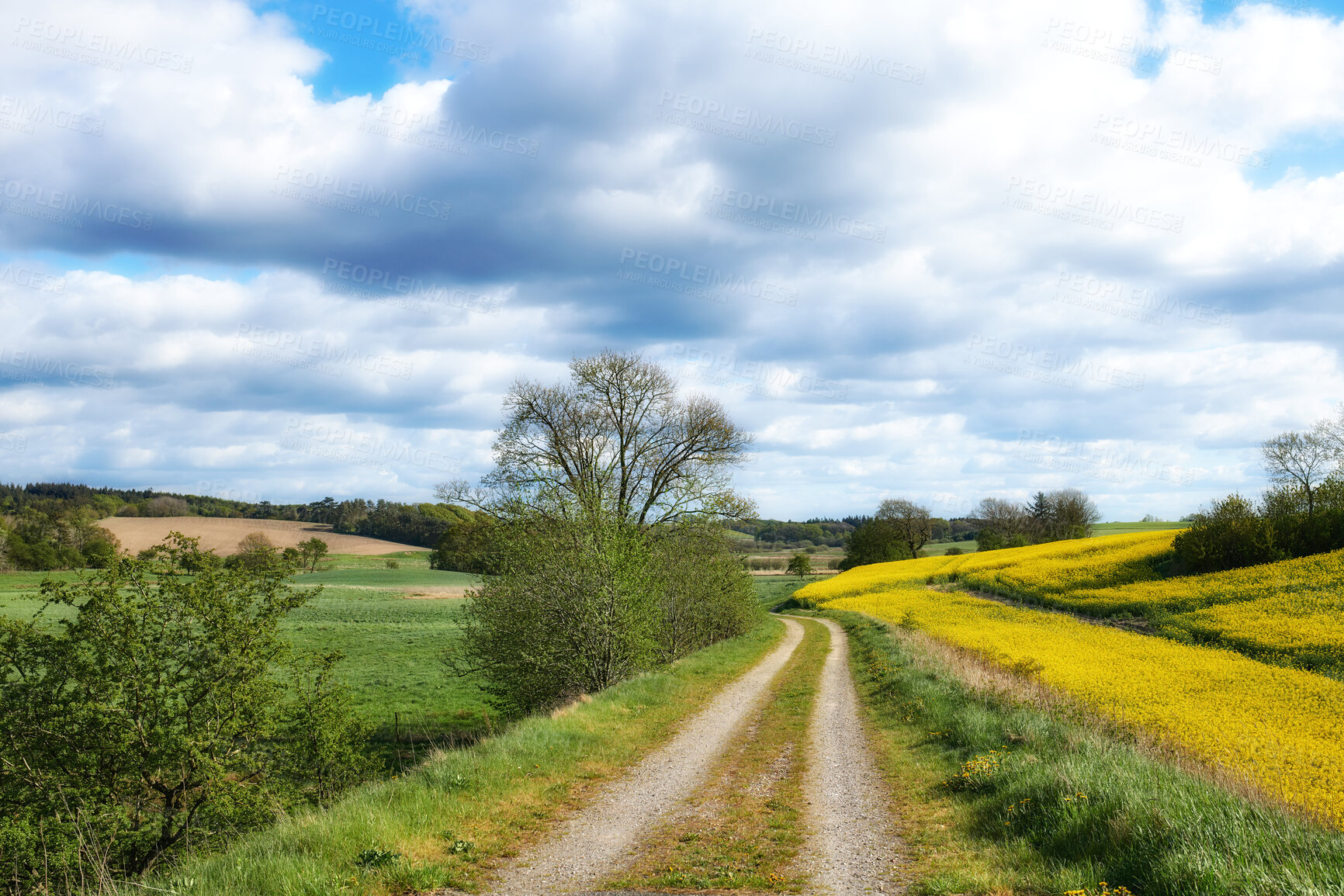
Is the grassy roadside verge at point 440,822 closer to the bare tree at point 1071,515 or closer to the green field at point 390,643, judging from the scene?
→ the green field at point 390,643

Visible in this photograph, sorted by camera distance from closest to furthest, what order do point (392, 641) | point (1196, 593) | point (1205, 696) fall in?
point (1205, 696) < point (1196, 593) < point (392, 641)

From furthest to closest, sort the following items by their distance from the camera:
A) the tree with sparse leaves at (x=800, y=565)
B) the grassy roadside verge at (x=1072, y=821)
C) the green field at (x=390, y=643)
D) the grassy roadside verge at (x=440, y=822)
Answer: the tree with sparse leaves at (x=800, y=565) → the green field at (x=390, y=643) → the grassy roadside verge at (x=440, y=822) → the grassy roadside verge at (x=1072, y=821)

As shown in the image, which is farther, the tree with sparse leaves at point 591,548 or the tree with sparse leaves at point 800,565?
the tree with sparse leaves at point 800,565

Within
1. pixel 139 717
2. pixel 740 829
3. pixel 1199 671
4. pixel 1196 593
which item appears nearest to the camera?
pixel 740 829

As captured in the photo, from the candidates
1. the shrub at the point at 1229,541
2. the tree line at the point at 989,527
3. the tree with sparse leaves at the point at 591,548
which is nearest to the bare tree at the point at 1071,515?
the tree line at the point at 989,527

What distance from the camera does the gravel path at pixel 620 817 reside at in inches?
281

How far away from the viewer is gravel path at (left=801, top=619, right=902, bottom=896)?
7.12m

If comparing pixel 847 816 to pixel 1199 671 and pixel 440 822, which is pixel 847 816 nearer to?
pixel 440 822

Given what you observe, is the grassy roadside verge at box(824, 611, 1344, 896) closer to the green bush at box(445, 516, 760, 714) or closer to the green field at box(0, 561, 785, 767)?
the green field at box(0, 561, 785, 767)

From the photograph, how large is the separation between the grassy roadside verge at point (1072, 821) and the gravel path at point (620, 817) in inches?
127

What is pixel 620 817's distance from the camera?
909 centimetres

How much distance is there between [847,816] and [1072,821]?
280cm

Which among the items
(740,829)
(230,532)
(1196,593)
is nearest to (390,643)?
(740,829)

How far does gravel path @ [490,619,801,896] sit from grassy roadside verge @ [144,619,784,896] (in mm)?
358
